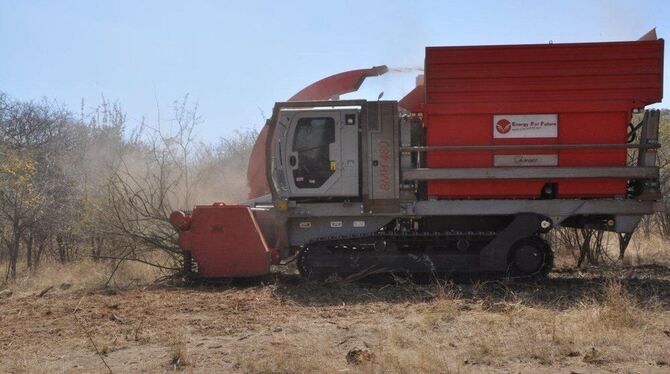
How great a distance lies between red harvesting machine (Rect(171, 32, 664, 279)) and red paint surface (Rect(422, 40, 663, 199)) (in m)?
0.01

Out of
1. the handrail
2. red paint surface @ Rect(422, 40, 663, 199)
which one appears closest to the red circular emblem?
red paint surface @ Rect(422, 40, 663, 199)

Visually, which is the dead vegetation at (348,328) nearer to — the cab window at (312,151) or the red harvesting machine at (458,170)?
the red harvesting machine at (458,170)

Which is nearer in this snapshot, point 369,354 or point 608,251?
point 369,354

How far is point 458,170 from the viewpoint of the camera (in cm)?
870

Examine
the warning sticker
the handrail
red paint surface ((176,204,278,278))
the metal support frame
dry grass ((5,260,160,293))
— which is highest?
the warning sticker

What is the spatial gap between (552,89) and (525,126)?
2.00 ft

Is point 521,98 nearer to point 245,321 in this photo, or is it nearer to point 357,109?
point 357,109

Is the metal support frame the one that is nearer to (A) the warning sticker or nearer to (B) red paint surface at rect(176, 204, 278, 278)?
(A) the warning sticker

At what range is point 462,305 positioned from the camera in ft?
23.7

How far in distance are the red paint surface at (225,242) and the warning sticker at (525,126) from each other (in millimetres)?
3607

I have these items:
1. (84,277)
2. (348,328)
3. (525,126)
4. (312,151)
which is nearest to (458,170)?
(525,126)

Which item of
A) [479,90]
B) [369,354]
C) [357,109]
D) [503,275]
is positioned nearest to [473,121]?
[479,90]

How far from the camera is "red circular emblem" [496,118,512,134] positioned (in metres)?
8.77

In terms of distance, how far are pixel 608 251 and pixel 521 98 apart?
16.7 feet
